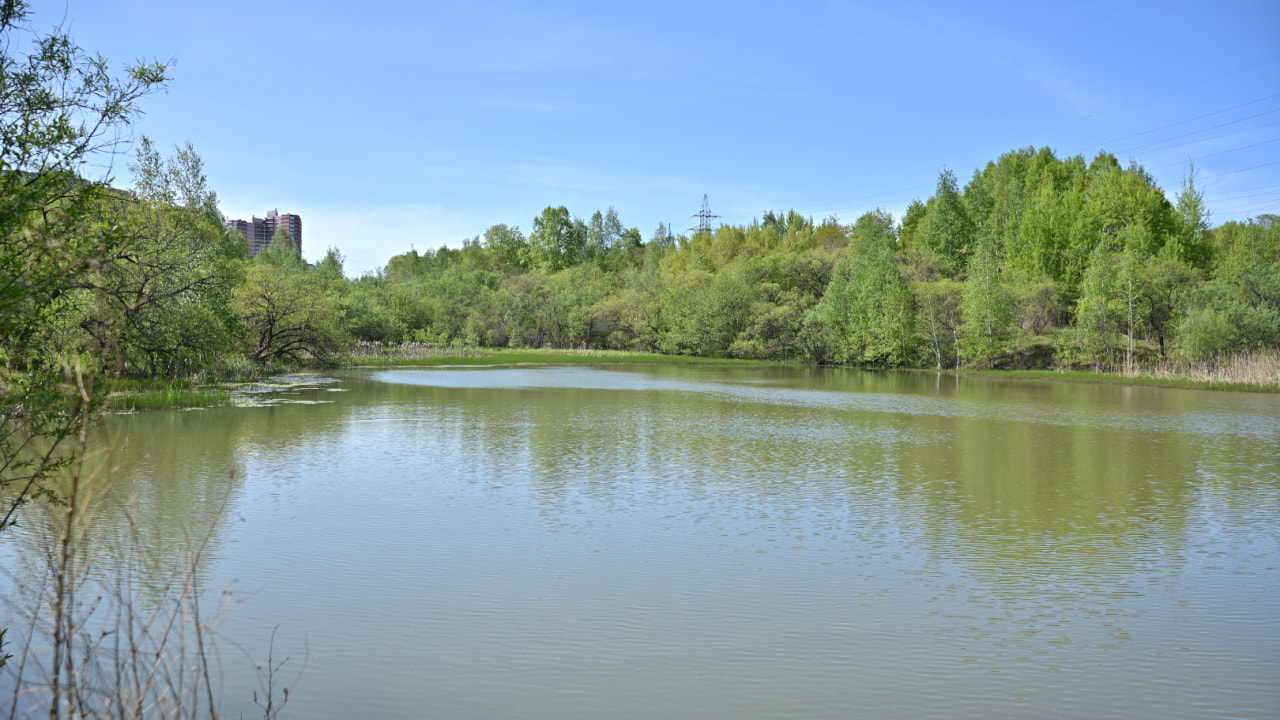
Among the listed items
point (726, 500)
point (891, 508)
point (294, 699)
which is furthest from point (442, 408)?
point (294, 699)

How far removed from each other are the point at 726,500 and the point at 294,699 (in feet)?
25.3

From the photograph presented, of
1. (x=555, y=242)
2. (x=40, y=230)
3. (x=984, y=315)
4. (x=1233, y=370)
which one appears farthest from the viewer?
(x=555, y=242)

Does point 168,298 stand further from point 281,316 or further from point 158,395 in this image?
point 281,316

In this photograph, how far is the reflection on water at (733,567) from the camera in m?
6.25

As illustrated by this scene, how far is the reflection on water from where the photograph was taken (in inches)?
246

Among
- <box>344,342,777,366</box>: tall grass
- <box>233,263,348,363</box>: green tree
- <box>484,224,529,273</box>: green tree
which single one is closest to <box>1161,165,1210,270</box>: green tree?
<box>344,342,777,366</box>: tall grass

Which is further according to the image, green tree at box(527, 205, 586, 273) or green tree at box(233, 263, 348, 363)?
green tree at box(527, 205, 586, 273)

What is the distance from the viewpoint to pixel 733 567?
9.23 m

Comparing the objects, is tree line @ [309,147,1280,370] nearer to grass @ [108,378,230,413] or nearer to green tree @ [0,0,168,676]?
grass @ [108,378,230,413]

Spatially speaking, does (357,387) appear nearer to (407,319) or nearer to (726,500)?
(726,500)

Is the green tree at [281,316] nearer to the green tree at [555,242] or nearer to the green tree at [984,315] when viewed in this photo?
the green tree at [984,315]

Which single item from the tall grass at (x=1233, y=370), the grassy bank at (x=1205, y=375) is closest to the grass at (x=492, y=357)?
the grassy bank at (x=1205, y=375)

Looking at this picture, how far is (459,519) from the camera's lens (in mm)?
11242


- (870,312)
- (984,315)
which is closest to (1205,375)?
(984,315)
